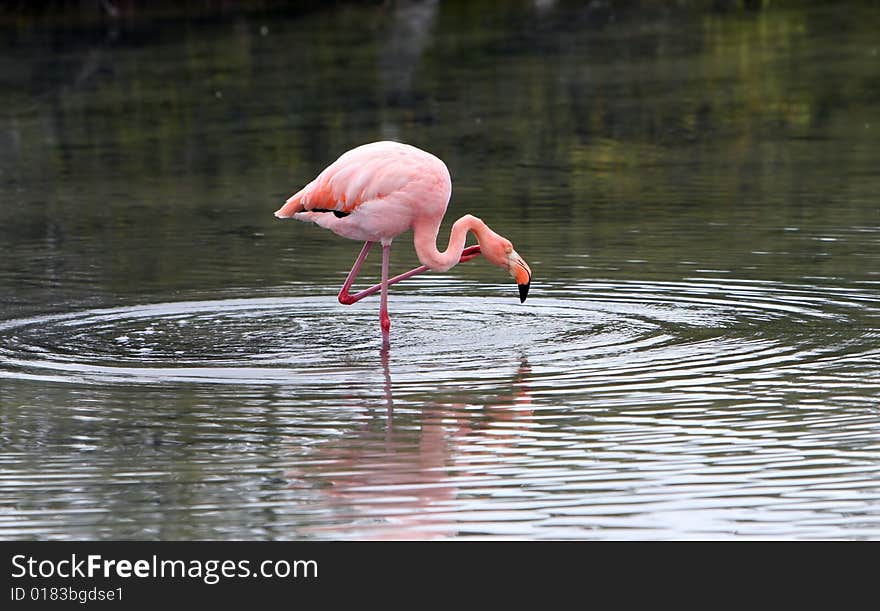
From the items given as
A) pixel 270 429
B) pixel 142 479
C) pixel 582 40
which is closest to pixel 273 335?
pixel 270 429

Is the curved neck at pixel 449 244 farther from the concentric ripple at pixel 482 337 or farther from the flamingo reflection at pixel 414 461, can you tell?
the flamingo reflection at pixel 414 461

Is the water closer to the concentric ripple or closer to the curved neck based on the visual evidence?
the concentric ripple

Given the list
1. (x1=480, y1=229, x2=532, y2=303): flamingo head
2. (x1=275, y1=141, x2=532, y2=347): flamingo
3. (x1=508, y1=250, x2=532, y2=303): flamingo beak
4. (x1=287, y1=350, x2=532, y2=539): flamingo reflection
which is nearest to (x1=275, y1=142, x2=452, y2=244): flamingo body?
(x1=275, y1=141, x2=532, y2=347): flamingo

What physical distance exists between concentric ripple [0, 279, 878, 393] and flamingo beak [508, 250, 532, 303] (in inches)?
9.5

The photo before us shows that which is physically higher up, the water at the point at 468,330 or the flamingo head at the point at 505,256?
the flamingo head at the point at 505,256

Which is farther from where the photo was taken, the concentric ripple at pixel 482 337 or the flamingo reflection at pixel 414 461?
the concentric ripple at pixel 482 337

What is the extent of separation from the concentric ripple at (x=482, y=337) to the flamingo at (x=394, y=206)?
366mm

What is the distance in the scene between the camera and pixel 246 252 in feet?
46.3

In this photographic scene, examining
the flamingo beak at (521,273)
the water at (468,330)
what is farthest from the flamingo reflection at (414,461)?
the flamingo beak at (521,273)

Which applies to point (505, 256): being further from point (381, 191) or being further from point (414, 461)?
point (414, 461)

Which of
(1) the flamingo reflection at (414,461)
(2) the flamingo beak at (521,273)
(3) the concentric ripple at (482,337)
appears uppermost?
(2) the flamingo beak at (521,273)

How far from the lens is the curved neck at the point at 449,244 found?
1096cm

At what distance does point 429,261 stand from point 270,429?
2.81m

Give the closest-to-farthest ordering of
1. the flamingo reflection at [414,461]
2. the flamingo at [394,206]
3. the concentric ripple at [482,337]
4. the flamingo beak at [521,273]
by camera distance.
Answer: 1. the flamingo reflection at [414,461]
2. the concentric ripple at [482,337]
3. the flamingo beak at [521,273]
4. the flamingo at [394,206]
